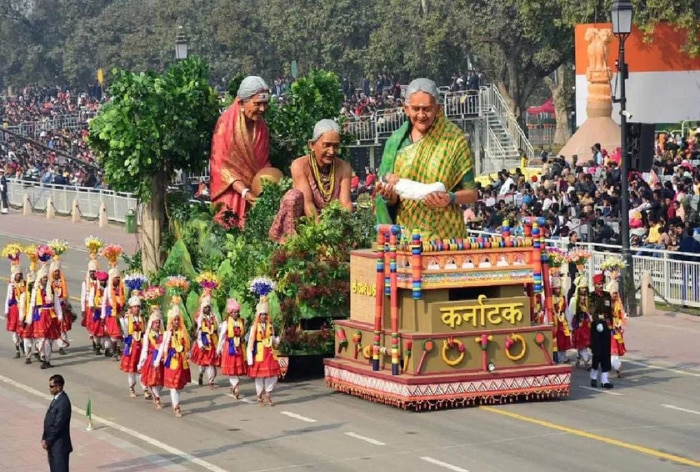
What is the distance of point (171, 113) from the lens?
26.8 metres

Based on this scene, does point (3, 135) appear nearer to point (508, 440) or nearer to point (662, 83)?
point (662, 83)

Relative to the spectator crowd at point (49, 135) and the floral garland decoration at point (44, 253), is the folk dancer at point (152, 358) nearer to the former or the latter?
the floral garland decoration at point (44, 253)

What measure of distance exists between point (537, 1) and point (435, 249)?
1313 inches

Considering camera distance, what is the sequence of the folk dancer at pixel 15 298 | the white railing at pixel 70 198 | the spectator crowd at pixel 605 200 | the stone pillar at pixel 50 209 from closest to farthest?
the folk dancer at pixel 15 298, the spectator crowd at pixel 605 200, the white railing at pixel 70 198, the stone pillar at pixel 50 209

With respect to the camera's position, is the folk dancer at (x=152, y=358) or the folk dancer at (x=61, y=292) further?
the folk dancer at (x=61, y=292)

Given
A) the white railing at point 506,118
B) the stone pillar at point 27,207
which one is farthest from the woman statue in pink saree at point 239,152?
the stone pillar at point 27,207

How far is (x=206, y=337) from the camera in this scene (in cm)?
2353

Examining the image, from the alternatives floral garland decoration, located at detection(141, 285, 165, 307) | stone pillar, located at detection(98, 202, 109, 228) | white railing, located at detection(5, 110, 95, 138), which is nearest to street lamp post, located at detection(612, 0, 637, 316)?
floral garland decoration, located at detection(141, 285, 165, 307)

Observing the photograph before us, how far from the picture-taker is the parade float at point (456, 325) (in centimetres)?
2175

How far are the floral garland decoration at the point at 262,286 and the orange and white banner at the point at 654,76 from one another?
2722cm

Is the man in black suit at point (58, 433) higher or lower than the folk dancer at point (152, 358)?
lower

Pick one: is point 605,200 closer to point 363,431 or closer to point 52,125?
point 363,431

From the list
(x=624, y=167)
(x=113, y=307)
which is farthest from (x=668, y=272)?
(x=113, y=307)

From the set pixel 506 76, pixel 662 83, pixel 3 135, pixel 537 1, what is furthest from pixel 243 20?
pixel 662 83
